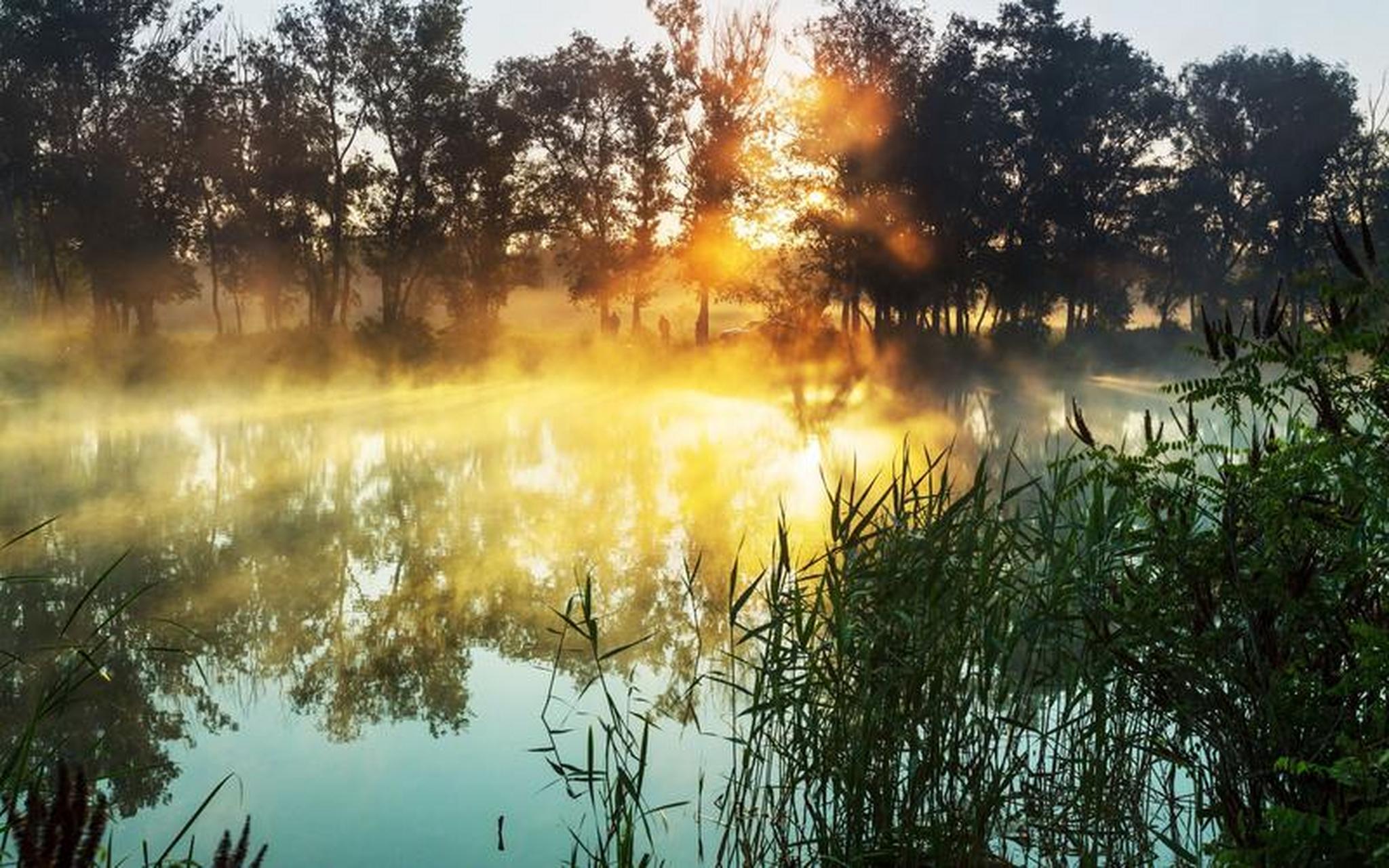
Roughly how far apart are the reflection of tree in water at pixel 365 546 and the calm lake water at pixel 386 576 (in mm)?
Answer: 45

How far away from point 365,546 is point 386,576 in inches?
65.7

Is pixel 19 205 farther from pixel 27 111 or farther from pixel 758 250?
pixel 758 250

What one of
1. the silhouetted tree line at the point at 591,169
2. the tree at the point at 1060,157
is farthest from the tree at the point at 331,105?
the tree at the point at 1060,157

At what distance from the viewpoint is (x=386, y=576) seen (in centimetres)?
1166

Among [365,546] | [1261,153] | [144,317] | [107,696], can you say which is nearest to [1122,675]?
[107,696]

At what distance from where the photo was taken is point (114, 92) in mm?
38406

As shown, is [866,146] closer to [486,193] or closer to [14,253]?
[486,193]

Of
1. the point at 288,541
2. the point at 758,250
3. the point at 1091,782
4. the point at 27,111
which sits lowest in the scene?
the point at 288,541

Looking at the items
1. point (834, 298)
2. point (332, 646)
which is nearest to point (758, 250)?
point (834, 298)

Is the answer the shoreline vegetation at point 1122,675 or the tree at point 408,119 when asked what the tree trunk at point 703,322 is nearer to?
the tree at point 408,119

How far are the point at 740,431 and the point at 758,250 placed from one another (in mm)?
21530

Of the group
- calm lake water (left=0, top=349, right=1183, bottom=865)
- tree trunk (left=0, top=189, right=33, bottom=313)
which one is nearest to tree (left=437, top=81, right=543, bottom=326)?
tree trunk (left=0, top=189, right=33, bottom=313)

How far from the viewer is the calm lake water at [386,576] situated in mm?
6352

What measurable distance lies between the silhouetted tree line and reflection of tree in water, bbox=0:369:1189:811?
15383mm
